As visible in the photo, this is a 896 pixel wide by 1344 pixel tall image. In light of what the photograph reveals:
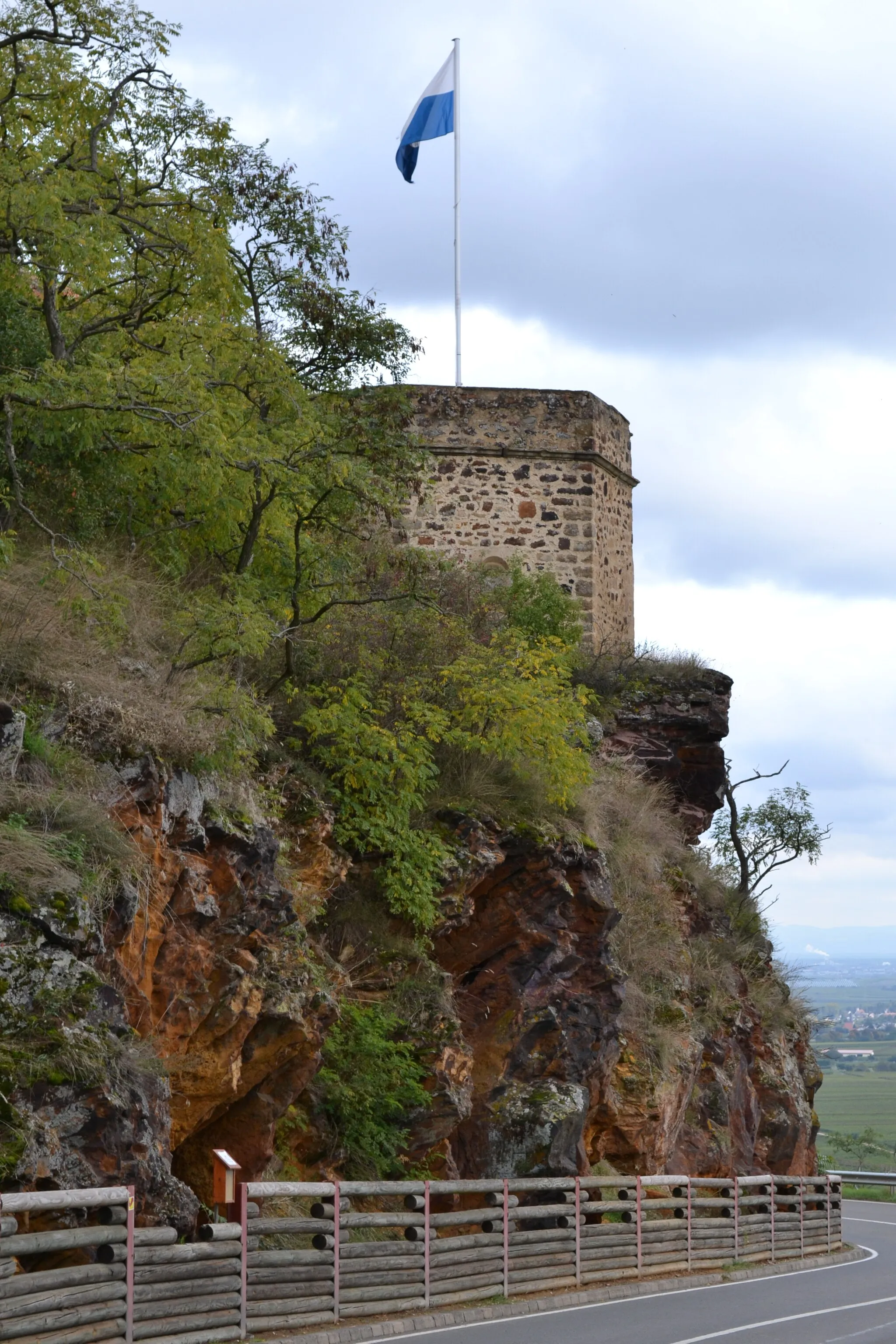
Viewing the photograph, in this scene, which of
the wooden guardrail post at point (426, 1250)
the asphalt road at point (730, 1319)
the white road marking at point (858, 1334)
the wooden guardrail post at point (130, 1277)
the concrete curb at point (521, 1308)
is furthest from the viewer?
the wooden guardrail post at point (426, 1250)

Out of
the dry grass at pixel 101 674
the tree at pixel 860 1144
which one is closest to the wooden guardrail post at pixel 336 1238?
the dry grass at pixel 101 674

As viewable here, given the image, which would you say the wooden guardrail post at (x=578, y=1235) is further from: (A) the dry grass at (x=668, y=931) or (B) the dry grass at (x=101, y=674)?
(B) the dry grass at (x=101, y=674)

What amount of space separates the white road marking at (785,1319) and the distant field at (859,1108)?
257 feet

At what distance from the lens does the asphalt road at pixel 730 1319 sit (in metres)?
14.9

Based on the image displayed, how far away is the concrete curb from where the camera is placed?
13875 millimetres

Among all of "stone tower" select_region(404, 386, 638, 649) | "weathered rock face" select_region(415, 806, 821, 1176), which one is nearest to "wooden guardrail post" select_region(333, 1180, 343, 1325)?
"weathered rock face" select_region(415, 806, 821, 1176)

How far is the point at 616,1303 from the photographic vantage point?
18.3 m

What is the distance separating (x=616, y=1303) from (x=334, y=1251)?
5200 millimetres

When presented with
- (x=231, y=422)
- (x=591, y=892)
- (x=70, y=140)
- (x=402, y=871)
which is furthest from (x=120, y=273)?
(x=591, y=892)

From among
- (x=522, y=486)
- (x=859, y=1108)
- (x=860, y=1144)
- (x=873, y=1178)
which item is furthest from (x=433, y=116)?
(x=859, y=1108)

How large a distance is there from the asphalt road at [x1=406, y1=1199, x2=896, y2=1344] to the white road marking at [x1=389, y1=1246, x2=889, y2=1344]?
39 mm

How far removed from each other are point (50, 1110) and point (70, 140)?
11752 millimetres

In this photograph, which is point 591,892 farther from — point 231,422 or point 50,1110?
point 50,1110

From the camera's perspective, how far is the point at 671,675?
3145 centimetres
